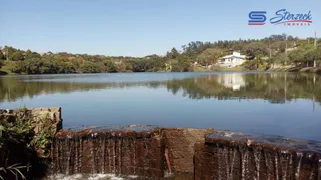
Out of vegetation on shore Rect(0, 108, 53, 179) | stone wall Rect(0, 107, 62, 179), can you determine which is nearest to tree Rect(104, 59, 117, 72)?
stone wall Rect(0, 107, 62, 179)

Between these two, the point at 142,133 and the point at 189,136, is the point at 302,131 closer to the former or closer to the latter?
the point at 189,136

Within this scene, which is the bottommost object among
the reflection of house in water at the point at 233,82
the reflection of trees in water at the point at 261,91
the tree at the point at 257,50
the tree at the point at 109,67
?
the reflection of trees in water at the point at 261,91

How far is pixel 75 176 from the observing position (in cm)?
773

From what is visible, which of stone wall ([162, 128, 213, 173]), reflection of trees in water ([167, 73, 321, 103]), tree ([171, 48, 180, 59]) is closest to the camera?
stone wall ([162, 128, 213, 173])

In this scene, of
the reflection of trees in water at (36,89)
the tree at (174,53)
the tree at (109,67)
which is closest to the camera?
the reflection of trees in water at (36,89)

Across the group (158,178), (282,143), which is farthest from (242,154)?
(158,178)

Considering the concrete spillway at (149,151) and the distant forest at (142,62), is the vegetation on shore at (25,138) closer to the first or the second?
the concrete spillway at (149,151)

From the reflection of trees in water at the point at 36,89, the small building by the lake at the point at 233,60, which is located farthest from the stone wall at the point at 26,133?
the small building by the lake at the point at 233,60

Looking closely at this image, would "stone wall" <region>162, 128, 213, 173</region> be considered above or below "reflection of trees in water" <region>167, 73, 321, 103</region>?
below

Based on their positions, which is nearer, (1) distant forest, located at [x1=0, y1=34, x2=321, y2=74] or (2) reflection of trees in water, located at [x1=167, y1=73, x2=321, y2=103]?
(2) reflection of trees in water, located at [x1=167, y1=73, x2=321, y2=103]

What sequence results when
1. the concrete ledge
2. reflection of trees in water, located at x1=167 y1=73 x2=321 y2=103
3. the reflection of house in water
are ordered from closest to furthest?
the concrete ledge < reflection of trees in water, located at x1=167 y1=73 x2=321 y2=103 < the reflection of house in water

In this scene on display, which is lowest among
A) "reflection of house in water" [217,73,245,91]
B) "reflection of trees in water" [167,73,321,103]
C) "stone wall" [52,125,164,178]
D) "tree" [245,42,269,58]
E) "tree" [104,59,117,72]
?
"stone wall" [52,125,164,178]

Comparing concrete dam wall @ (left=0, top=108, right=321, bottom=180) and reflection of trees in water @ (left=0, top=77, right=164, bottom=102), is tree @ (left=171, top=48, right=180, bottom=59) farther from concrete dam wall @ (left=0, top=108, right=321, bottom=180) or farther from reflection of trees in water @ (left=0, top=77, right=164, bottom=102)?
concrete dam wall @ (left=0, top=108, right=321, bottom=180)

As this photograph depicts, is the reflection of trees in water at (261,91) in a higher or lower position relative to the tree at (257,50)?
lower
